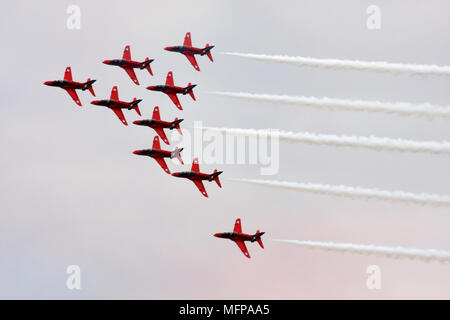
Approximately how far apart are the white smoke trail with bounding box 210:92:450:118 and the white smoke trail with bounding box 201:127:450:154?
2.54 m

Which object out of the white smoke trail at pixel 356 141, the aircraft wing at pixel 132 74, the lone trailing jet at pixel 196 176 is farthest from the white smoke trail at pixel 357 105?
the aircraft wing at pixel 132 74

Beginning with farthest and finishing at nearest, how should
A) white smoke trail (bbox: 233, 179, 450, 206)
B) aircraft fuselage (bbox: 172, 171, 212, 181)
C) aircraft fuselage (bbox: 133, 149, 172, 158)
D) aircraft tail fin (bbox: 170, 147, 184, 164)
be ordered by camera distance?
aircraft fuselage (bbox: 133, 149, 172, 158)
aircraft tail fin (bbox: 170, 147, 184, 164)
aircraft fuselage (bbox: 172, 171, 212, 181)
white smoke trail (bbox: 233, 179, 450, 206)

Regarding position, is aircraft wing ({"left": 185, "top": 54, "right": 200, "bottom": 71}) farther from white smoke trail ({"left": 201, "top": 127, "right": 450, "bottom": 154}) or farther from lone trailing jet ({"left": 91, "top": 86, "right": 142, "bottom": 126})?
white smoke trail ({"left": 201, "top": 127, "right": 450, "bottom": 154})

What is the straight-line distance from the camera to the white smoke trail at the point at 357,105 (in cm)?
8006

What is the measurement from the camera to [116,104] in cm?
9588

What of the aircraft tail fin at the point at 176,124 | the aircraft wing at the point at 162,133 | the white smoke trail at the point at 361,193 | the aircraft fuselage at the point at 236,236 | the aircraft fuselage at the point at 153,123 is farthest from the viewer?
the aircraft wing at the point at 162,133

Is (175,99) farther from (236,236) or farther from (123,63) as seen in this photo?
(236,236)

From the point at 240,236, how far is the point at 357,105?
15788 mm

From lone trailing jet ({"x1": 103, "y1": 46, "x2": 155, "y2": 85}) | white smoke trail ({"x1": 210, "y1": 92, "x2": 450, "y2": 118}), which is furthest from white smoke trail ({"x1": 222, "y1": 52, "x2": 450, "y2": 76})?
lone trailing jet ({"x1": 103, "y1": 46, "x2": 155, "y2": 85})

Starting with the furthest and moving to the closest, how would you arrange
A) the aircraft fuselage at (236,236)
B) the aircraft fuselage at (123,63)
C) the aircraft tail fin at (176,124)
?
the aircraft fuselage at (123,63)
the aircraft tail fin at (176,124)
the aircraft fuselage at (236,236)

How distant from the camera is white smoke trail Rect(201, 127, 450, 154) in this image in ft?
259

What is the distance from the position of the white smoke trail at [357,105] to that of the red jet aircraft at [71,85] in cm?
1565

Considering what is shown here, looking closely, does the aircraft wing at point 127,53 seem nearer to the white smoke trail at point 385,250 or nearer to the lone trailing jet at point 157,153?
the lone trailing jet at point 157,153
